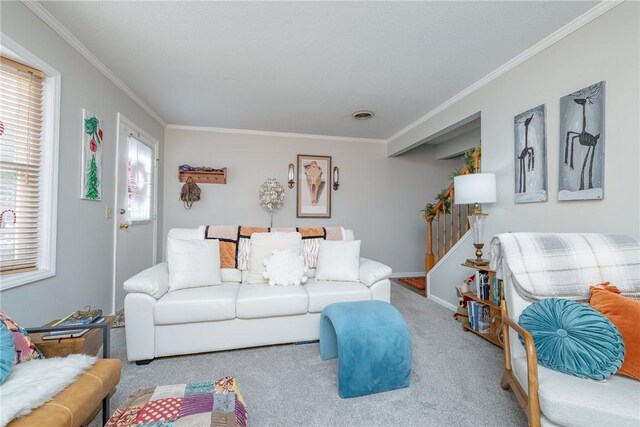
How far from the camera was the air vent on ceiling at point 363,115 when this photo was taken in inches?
143

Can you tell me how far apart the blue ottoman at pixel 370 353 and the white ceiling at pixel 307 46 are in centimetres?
207

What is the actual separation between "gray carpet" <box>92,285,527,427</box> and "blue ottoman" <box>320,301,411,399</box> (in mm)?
80

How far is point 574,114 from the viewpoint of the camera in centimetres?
193

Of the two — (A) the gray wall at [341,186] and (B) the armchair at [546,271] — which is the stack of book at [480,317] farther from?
(A) the gray wall at [341,186]

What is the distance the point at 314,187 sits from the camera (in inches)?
186

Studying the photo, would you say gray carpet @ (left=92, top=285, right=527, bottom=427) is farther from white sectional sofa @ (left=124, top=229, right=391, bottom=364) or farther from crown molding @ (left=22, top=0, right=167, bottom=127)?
crown molding @ (left=22, top=0, right=167, bottom=127)

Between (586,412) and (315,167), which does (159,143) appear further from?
(586,412)

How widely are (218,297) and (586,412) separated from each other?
2.14 m

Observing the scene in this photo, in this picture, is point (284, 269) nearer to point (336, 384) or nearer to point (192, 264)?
point (192, 264)

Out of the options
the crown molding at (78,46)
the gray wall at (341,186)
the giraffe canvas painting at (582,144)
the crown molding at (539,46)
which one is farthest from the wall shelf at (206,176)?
the giraffe canvas painting at (582,144)

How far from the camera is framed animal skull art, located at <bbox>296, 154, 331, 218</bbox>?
15.4ft

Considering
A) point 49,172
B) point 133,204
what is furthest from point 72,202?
point 133,204

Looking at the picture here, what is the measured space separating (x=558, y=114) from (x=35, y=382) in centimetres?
338

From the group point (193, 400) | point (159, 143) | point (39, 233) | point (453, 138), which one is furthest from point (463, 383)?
point (159, 143)
